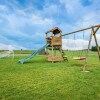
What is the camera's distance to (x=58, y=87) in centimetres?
641

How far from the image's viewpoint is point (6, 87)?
6492 mm

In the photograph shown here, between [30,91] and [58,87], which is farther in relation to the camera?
[58,87]

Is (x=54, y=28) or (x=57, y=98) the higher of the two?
(x=54, y=28)

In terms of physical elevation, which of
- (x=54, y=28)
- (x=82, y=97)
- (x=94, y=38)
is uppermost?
(x=54, y=28)

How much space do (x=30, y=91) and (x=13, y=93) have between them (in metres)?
0.60

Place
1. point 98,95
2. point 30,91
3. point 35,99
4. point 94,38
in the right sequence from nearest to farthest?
point 35,99
point 98,95
point 30,91
point 94,38

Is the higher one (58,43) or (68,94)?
(58,43)

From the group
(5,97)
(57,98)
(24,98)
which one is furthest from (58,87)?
(5,97)

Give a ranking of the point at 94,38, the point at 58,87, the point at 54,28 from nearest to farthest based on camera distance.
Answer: the point at 58,87, the point at 94,38, the point at 54,28

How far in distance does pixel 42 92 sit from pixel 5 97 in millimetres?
1252

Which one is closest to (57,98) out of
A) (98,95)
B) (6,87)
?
(98,95)

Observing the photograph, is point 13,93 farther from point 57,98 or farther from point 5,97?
point 57,98

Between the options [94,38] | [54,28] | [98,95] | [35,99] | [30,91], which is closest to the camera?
[35,99]

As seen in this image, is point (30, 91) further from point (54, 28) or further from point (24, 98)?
point (54, 28)
